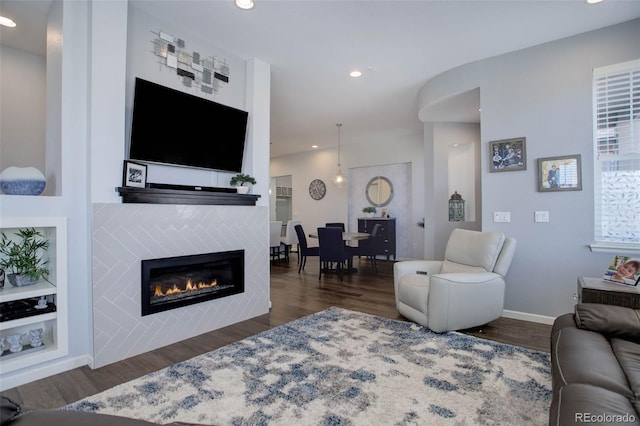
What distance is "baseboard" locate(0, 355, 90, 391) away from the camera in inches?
84.7

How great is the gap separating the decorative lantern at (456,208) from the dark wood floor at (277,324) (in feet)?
5.27

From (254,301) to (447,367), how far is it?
2092 mm

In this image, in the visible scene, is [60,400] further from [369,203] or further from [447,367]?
[369,203]

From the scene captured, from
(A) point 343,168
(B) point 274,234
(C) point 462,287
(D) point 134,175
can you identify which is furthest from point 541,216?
(A) point 343,168

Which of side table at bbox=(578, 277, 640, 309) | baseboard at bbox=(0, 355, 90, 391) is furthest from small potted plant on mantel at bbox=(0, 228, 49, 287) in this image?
side table at bbox=(578, 277, 640, 309)

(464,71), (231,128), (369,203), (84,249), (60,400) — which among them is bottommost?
(60,400)

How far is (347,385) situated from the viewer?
2104mm

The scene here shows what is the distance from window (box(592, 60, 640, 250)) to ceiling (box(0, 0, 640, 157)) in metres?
0.56

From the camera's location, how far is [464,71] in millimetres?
3926

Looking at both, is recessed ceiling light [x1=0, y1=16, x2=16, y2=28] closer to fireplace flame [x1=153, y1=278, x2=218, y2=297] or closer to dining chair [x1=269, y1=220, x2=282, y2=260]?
fireplace flame [x1=153, y1=278, x2=218, y2=297]

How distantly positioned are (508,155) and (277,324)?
312 centimetres

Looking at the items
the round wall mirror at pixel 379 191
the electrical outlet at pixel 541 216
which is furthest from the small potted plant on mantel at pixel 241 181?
the round wall mirror at pixel 379 191

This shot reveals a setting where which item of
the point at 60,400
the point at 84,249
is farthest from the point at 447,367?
the point at 84,249

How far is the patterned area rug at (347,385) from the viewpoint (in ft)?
5.86
